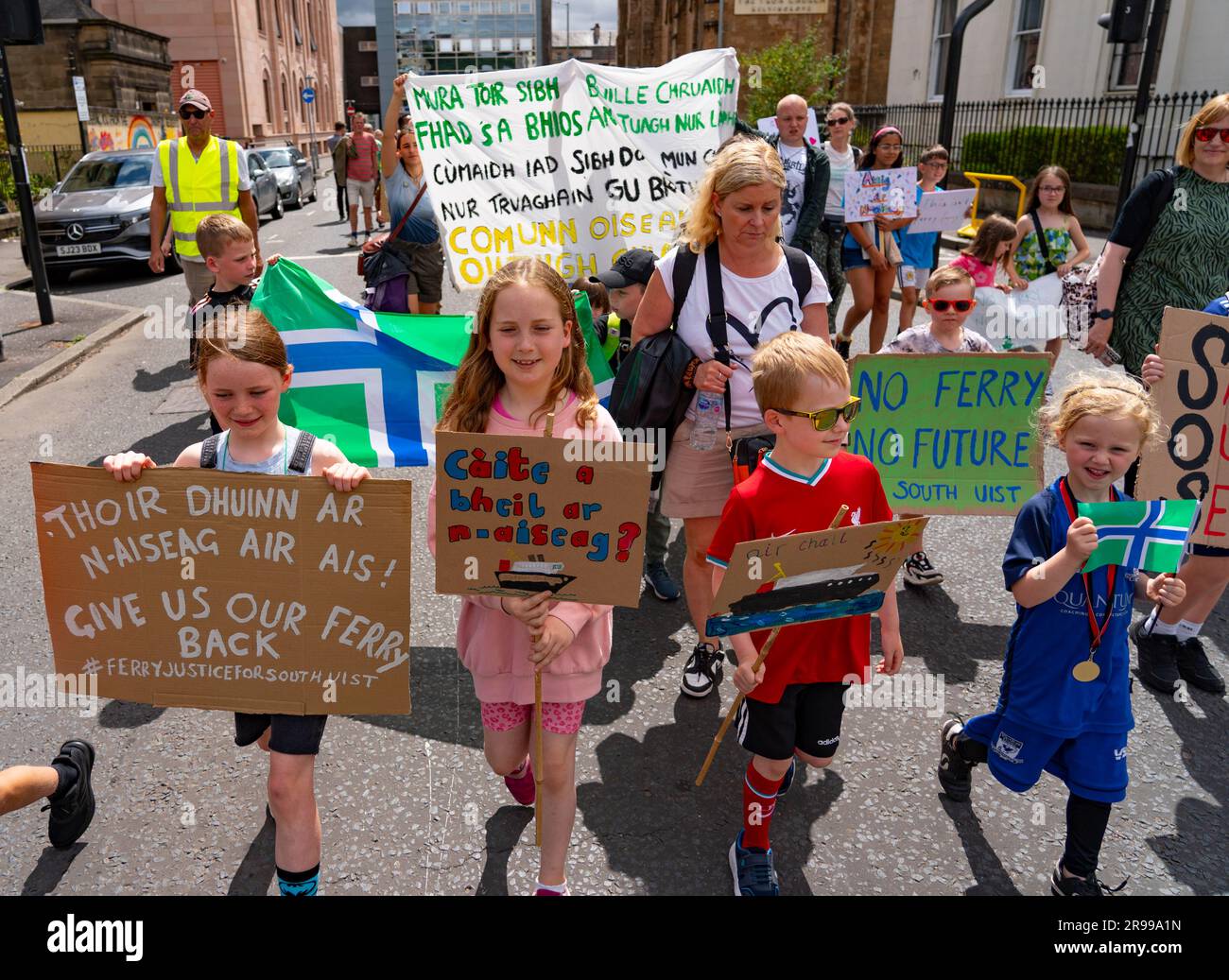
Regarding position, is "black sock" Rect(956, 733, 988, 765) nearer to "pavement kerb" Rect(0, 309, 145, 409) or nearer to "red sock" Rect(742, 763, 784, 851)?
"red sock" Rect(742, 763, 784, 851)

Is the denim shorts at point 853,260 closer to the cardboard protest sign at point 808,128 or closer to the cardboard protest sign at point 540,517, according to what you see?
the cardboard protest sign at point 808,128

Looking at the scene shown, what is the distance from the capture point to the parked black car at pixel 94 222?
13609 mm

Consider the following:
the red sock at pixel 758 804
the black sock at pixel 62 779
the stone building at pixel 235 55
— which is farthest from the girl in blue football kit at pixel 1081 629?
the stone building at pixel 235 55

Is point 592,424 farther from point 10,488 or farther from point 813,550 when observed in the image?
point 10,488

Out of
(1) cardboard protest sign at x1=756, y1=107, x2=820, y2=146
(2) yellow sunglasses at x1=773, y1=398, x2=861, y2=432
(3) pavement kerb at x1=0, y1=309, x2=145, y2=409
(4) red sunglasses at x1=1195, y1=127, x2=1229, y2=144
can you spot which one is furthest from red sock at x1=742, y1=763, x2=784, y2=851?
(3) pavement kerb at x1=0, y1=309, x2=145, y2=409

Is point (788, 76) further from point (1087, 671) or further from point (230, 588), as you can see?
point (230, 588)

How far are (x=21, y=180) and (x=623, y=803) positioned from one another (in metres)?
10.1

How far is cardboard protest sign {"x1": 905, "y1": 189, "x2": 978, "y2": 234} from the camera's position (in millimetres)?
8609

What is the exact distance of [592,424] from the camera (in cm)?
271

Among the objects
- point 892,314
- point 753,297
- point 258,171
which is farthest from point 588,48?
point 753,297

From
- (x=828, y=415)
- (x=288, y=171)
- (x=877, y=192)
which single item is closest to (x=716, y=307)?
(x=828, y=415)

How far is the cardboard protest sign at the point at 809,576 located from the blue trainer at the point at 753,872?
0.75 m

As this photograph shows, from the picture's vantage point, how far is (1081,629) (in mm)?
2719

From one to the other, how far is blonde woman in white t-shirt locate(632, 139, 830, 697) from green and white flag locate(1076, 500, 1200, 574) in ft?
4.12
